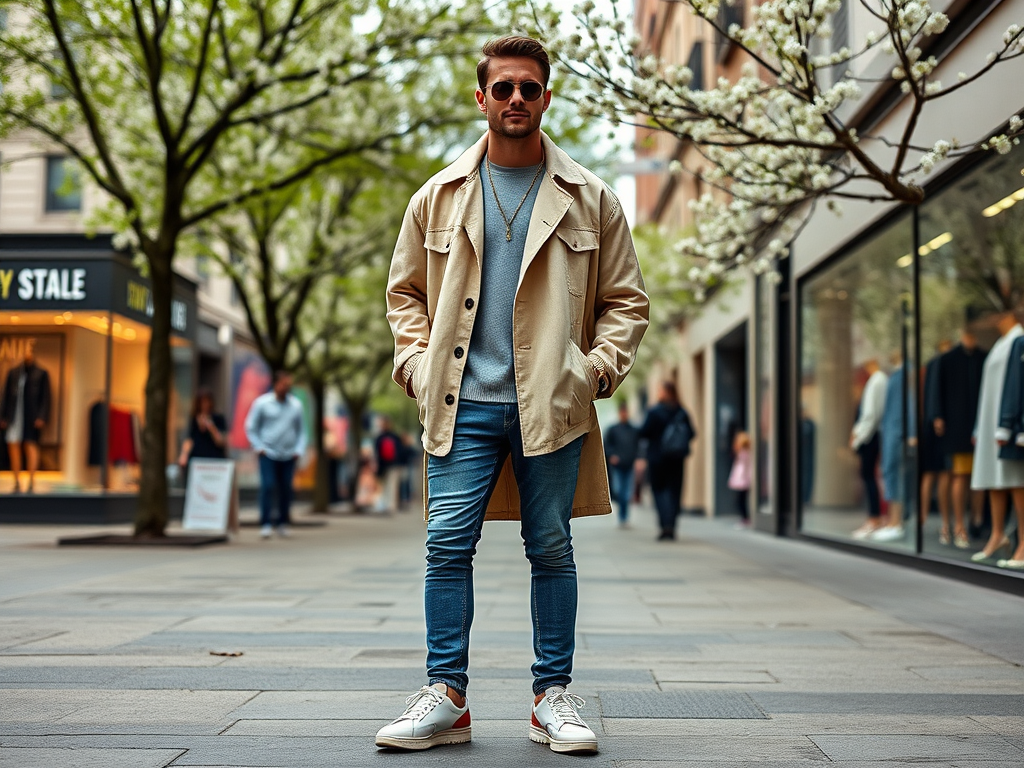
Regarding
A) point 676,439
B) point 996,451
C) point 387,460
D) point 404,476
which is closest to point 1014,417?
point 996,451

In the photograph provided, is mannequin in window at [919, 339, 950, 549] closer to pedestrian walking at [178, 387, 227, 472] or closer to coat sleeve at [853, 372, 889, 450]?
coat sleeve at [853, 372, 889, 450]

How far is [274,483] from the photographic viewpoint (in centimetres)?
1412

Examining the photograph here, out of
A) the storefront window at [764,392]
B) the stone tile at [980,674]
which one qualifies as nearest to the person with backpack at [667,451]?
the storefront window at [764,392]

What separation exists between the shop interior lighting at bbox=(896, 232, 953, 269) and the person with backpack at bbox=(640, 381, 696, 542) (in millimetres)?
4373

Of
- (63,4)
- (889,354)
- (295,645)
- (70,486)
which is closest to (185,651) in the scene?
(295,645)

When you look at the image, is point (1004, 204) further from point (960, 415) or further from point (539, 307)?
point (539, 307)

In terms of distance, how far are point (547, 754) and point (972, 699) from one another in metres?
1.84

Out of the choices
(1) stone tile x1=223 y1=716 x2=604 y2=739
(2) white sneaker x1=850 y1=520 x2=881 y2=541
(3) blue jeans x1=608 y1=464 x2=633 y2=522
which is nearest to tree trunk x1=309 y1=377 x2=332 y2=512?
(3) blue jeans x1=608 y1=464 x2=633 y2=522

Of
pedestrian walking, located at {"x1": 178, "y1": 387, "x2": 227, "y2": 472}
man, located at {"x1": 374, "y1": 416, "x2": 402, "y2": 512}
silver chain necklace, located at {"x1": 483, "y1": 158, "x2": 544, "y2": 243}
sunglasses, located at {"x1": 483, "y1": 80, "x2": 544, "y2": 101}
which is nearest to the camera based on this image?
sunglasses, located at {"x1": 483, "y1": 80, "x2": 544, "y2": 101}

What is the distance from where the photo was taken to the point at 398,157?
14.8 m

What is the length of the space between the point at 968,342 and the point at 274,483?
8175 mm

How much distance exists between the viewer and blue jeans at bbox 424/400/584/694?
3537 mm

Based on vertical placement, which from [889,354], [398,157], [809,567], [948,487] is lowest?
[809,567]

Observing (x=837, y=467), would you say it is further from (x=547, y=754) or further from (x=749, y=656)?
(x=547, y=754)
